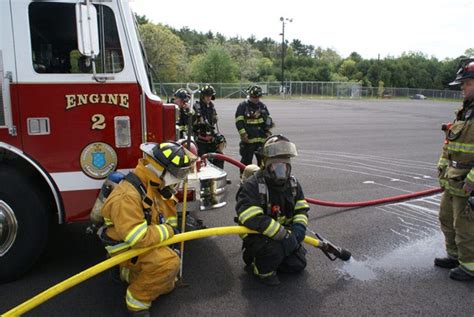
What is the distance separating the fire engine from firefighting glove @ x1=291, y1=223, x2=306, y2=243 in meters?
1.46

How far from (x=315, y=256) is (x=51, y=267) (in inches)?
A: 101

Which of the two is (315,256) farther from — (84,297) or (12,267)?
(12,267)

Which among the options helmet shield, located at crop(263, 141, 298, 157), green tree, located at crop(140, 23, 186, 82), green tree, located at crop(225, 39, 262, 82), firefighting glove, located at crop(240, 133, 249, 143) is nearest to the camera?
helmet shield, located at crop(263, 141, 298, 157)

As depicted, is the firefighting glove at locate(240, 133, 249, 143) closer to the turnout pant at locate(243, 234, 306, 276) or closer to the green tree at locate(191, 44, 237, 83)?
the turnout pant at locate(243, 234, 306, 276)

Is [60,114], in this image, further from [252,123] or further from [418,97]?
[418,97]

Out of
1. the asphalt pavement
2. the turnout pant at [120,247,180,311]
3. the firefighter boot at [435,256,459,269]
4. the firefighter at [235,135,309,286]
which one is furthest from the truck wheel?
the firefighter boot at [435,256,459,269]

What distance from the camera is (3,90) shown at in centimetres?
323

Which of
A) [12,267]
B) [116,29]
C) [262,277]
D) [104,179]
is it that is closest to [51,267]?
[12,267]

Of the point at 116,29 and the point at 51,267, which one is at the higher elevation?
the point at 116,29

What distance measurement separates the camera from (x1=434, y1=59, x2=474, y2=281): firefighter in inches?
144

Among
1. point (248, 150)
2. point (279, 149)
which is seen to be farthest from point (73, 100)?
point (248, 150)

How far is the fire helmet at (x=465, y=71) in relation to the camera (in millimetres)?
3627

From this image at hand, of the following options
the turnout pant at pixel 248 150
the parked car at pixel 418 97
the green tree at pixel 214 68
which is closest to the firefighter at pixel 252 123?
the turnout pant at pixel 248 150

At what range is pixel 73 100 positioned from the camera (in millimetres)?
3430
